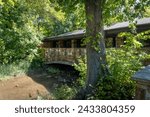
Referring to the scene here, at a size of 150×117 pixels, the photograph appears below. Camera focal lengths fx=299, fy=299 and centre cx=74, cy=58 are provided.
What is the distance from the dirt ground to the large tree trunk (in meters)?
6.73

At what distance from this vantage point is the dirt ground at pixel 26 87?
70.7ft

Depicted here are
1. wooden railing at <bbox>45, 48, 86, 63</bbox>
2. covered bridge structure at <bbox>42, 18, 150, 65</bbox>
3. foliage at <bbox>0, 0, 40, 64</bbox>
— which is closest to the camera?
covered bridge structure at <bbox>42, 18, 150, 65</bbox>

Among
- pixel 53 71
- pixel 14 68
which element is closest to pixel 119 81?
pixel 53 71

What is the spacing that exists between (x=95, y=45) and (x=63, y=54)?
15006mm

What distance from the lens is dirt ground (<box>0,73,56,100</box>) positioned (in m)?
21.6

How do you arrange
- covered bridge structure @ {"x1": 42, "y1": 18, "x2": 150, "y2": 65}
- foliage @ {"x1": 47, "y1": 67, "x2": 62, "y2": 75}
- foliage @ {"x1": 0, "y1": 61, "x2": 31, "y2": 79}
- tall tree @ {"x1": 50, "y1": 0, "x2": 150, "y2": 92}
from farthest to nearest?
1. foliage @ {"x1": 47, "y1": 67, "x2": 62, "y2": 75}
2. foliage @ {"x1": 0, "y1": 61, "x2": 31, "y2": 79}
3. covered bridge structure @ {"x1": 42, "y1": 18, "x2": 150, "y2": 65}
4. tall tree @ {"x1": 50, "y1": 0, "x2": 150, "y2": 92}

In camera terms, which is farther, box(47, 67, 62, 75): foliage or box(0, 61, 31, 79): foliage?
box(47, 67, 62, 75): foliage

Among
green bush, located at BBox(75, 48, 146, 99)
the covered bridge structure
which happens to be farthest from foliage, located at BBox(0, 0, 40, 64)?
green bush, located at BBox(75, 48, 146, 99)

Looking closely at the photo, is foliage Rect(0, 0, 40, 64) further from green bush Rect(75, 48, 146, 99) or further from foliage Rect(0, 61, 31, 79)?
green bush Rect(75, 48, 146, 99)

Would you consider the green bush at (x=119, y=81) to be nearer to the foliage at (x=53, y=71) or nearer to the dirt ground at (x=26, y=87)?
the dirt ground at (x=26, y=87)

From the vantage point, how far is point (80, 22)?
54.1ft

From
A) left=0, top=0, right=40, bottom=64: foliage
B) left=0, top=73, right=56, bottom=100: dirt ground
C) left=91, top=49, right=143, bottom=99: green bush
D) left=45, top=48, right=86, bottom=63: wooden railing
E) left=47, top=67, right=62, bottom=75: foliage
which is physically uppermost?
left=0, top=0, right=40, bottom=64: foliage

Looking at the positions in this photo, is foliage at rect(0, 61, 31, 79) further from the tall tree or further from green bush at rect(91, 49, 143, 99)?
green bush at rect(91, 49, 143, 99)

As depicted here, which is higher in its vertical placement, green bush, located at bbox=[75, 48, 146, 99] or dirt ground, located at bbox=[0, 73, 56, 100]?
green bush, located at bbox=[75, 48, 146, 99]
